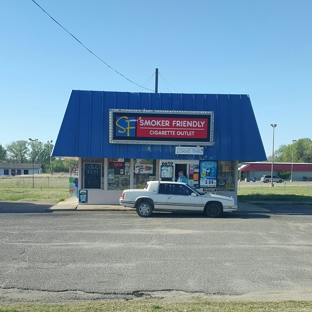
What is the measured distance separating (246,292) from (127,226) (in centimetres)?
743

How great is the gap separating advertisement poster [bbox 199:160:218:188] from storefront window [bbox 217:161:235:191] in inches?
17.8

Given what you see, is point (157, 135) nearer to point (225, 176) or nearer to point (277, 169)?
point (225, 176)

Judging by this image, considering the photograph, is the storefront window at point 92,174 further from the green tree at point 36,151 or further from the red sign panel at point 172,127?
the green tree at point 36,151

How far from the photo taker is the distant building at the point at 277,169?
302ft

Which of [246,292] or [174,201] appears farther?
[174,201]

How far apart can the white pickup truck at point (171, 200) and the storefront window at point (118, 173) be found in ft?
15.4

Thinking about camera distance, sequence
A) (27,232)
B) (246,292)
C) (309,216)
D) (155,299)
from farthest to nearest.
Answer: (309,216) < (27,232) < (246,292) < (155,299)

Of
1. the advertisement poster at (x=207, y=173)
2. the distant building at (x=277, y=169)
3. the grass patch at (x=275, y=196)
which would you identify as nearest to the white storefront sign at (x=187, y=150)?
the advertisement poster at (x=207, y=173)

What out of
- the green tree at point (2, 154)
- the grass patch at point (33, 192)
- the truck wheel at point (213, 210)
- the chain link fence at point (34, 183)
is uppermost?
the green tree at point (2, 154)

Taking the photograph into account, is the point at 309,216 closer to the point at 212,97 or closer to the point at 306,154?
the point at 212,97

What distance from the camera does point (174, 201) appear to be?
16.5m

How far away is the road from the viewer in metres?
6.79

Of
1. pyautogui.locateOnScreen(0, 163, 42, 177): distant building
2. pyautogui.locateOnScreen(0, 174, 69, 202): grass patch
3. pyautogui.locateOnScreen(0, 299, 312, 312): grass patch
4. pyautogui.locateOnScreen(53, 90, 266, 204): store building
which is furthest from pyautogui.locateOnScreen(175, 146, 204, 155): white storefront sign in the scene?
pyautogui.locateOnScreen(0, 163, 42, 177): distant building

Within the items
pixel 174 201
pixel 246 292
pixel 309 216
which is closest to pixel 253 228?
pixel 174 201
